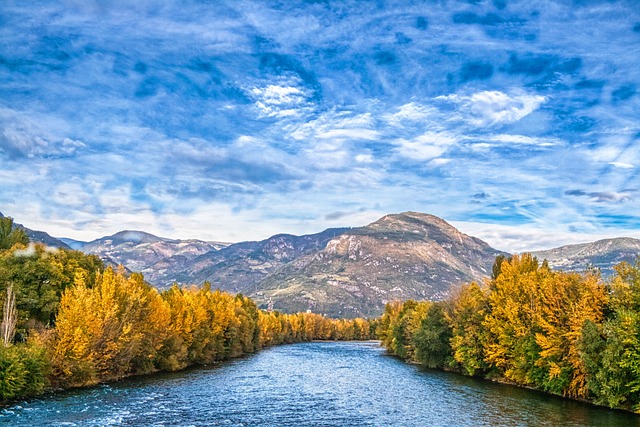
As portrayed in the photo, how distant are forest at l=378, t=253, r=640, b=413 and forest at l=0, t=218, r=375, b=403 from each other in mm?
55315

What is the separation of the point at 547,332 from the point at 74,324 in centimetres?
6639

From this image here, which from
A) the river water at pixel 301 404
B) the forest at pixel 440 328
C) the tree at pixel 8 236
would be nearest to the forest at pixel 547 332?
the forest at pixel 440 328

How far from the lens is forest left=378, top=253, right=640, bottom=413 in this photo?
57375 mm

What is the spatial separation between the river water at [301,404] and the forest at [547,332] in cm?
355

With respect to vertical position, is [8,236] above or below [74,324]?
above

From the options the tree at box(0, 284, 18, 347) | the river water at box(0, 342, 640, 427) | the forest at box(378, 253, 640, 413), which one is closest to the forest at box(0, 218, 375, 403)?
the tree at box(0, 284, 18, 347)

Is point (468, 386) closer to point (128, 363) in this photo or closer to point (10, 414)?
point (128, 363)

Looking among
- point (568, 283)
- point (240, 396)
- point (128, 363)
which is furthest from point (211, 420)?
point (568, 283)

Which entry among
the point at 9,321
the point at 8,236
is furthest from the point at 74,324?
the point at 8,236

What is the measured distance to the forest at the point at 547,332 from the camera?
57.4m

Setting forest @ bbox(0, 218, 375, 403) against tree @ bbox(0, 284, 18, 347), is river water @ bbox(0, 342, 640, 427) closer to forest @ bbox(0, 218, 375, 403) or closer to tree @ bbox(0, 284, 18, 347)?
forest @ bbox(0, 218, 375, 403)

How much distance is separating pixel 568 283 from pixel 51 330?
237ft

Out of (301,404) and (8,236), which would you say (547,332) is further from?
(8,236)

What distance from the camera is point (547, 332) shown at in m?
73.1
